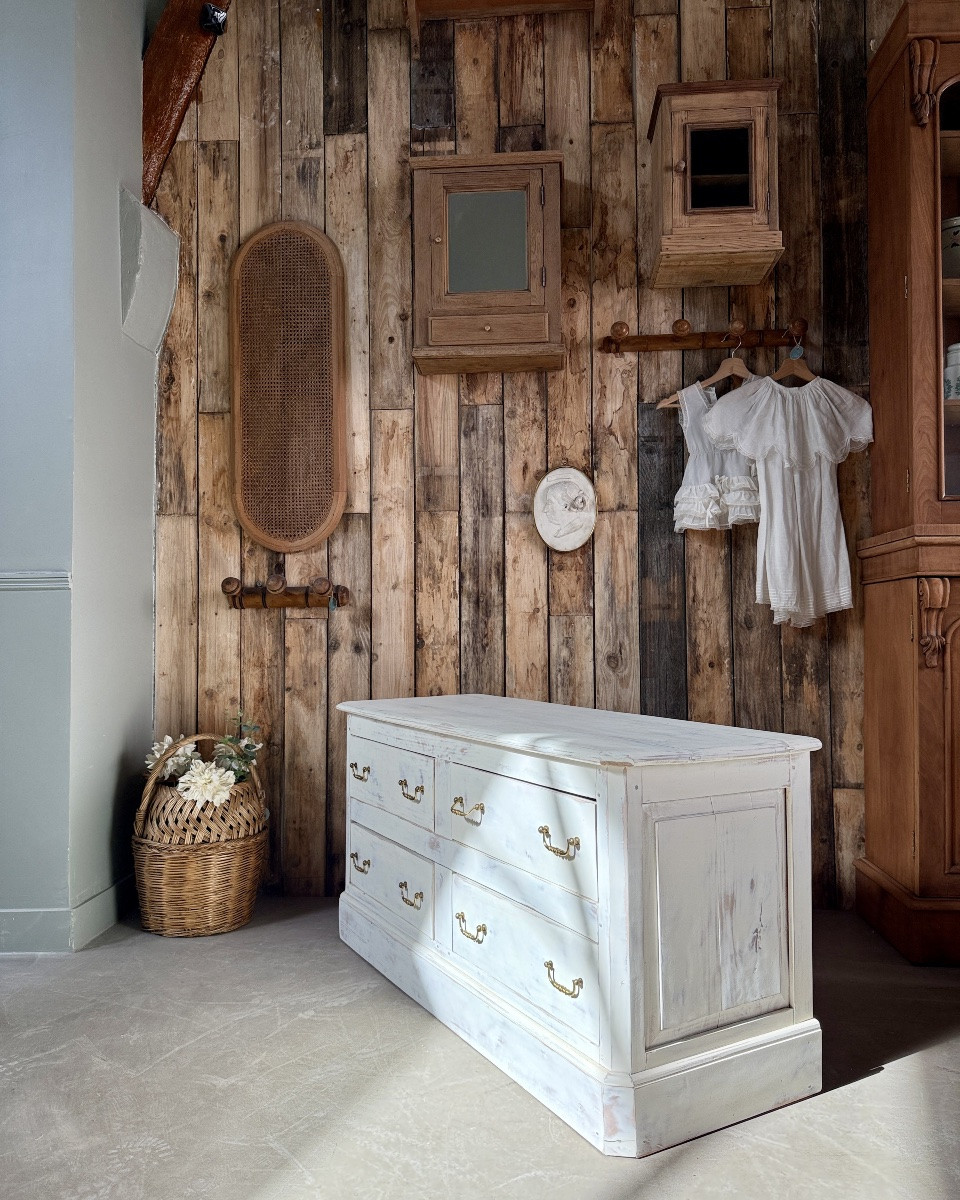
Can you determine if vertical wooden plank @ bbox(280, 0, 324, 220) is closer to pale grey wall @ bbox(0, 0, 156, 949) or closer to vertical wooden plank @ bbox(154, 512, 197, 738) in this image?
pale grey wall @ bbox(0, 0, 156, 949)

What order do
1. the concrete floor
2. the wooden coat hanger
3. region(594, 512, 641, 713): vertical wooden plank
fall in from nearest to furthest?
1. the concrete floor
2. the wooden coat hanger
3. region(594, 512, 641, 713): vertical wooden plank

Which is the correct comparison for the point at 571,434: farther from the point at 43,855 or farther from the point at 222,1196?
the point at 222,1196

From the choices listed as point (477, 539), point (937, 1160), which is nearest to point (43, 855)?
point (477, 539)

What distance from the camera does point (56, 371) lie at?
270 centimetres

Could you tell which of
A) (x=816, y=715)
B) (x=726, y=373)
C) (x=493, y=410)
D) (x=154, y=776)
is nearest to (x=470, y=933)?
(x=154, y=776)

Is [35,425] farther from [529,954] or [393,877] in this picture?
[529,954]

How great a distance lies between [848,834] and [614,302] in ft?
6.30

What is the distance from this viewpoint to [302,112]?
3.21 metres

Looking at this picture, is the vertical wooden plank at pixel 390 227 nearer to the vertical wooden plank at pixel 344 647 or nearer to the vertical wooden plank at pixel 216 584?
the vertical wooden plank at pixel 344 647

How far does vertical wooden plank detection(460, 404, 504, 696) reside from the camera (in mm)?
3115

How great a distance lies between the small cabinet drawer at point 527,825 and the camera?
1.72m

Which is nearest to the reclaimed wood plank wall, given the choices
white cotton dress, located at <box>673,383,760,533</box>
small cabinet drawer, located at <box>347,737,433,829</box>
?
white cotton dress, located at <box>673,383,760,533</box>

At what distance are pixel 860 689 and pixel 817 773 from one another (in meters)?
0.31

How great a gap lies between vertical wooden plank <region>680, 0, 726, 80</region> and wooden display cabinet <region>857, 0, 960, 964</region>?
55 centimetres
